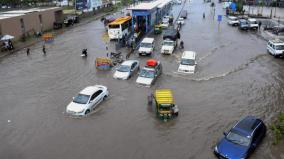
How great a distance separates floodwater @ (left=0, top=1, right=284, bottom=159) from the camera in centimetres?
1636

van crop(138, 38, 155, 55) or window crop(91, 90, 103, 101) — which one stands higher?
van crop(138, 38, 155, 55)

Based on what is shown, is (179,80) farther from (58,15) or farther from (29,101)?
(58,15)

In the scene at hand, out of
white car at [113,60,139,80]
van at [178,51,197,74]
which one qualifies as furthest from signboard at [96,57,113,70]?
van at [178,51,197,74]

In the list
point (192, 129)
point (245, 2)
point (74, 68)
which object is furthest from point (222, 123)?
point (245, 2)

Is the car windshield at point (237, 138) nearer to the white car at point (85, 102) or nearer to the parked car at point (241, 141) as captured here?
the parked car at point (241, 141)

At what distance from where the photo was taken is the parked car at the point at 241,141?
14414mm

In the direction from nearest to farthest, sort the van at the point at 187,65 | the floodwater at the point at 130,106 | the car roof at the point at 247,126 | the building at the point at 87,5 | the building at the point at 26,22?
the car roof at the point at 247,126, the floodwater at the point at 130,106, the van at the point at 187,65, the building at the point at 26,22, the building at the point at 87,5

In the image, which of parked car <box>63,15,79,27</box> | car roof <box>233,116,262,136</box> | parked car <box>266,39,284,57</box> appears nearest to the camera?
car roof <box>233,116,262,136</box>

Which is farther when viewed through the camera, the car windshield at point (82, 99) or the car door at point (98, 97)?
the car door at point (98, 97)

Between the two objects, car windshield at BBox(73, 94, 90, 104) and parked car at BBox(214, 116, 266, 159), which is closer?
parked car at BBox(214, 116, 266, 159)

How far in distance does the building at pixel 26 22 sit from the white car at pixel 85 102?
2500 cm

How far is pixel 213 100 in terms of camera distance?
22188mm

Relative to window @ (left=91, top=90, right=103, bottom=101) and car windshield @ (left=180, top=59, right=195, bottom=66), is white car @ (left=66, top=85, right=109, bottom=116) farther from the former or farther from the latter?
car windshield @ (left=180, top=59, right=195, bottom=66)

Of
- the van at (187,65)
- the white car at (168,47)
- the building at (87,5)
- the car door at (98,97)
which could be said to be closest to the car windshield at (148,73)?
the van at (187,65)
